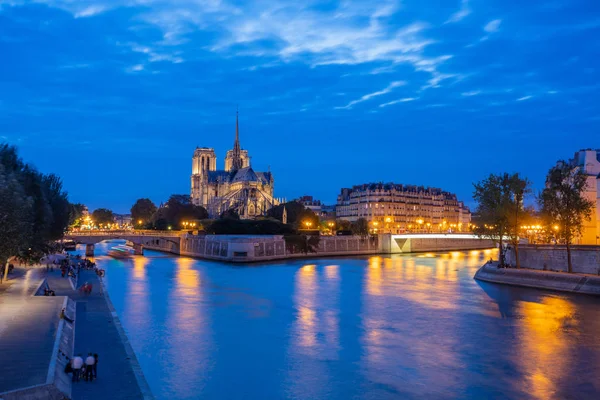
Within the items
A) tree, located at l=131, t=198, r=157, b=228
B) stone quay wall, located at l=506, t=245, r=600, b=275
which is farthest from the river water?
tree, located at l=131, t=198, r=157, b=228

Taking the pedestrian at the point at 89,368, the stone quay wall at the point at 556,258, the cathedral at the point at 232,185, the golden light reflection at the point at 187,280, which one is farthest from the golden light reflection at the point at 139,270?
the cathedral at the point at 232,185

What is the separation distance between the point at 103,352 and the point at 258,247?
150 ft

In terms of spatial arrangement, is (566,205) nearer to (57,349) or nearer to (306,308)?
(306,308)

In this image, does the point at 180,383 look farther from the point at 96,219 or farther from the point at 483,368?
the point at 96,219

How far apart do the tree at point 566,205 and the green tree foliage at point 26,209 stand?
28830 millimetres

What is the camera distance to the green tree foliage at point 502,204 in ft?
127

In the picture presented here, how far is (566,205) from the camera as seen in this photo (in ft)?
111

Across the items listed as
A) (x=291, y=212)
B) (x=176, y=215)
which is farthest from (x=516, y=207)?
(x=176, y=215)

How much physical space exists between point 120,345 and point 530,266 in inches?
1210

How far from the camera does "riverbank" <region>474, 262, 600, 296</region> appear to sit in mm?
31312

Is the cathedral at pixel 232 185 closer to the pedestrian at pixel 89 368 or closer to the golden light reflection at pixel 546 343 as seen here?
the golden light reflection at pixel 546 343

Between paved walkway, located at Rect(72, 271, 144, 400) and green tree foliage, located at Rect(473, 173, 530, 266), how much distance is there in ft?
87.6

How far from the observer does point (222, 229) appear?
75.2 meters

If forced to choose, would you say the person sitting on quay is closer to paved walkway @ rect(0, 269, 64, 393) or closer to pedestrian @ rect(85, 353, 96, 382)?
paved walkway @ rect(0, 269, 64, 393)
